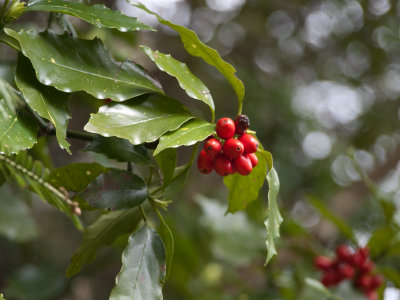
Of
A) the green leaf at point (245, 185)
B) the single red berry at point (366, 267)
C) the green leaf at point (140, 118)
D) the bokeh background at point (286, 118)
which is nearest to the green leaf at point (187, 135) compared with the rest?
the green leaf at point (140, 118)

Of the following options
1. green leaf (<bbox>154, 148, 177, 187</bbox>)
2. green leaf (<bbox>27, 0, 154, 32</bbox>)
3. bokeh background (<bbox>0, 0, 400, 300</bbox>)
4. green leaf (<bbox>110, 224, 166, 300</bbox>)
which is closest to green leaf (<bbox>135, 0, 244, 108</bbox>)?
green leaf (<bbox>27, 0, 154, 32</bbox>)

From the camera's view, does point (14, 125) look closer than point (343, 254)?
Yes

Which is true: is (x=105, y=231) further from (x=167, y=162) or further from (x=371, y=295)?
(x=371, y=295)

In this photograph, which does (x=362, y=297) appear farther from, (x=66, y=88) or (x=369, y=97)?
(x=369, y=97)

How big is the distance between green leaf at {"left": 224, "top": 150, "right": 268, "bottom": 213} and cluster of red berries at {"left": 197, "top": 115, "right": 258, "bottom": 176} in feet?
0.17

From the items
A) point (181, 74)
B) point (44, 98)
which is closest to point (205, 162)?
point (181, 74)

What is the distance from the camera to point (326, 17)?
2.68 meters

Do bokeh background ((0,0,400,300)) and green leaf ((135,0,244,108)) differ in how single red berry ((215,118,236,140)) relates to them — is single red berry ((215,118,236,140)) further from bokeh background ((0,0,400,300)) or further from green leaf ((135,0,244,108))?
bokeh background ((0,0,400,300))

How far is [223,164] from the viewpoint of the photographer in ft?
2.12

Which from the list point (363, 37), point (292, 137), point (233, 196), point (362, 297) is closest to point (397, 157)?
point (292, 137)

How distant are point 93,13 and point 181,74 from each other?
15 centimetres

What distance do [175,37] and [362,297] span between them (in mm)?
1743

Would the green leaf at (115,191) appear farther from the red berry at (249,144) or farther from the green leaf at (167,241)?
the red berry at (249,144)

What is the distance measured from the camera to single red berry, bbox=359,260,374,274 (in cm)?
126
